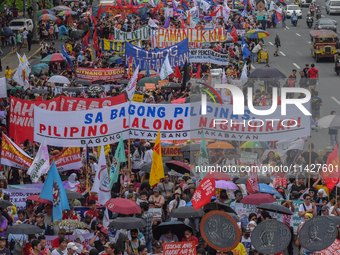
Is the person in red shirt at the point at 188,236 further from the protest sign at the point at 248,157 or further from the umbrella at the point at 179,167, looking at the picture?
the umbrella at the point at 179,167

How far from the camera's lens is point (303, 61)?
37.1m

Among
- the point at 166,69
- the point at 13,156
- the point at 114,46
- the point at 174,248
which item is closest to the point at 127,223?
the point at 174,248

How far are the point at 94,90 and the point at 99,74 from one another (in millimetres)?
2726

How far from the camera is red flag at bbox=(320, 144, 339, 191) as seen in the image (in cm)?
1354

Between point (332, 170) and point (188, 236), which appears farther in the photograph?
point (332, 170)

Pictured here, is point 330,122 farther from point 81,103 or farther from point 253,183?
A: point 81,103

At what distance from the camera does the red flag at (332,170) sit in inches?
533

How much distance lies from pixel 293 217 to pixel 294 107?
232 centimetres

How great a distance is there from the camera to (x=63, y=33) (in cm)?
4322

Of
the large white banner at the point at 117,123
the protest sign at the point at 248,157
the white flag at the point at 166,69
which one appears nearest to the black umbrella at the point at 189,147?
the large white banner at the point at 117,123

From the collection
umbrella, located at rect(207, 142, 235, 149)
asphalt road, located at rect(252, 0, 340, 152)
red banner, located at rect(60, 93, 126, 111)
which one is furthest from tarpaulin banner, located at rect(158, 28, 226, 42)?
umbrella, located at rect(207, 142, 235, 149)

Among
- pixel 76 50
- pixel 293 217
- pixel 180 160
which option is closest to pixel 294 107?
pixel 293 217

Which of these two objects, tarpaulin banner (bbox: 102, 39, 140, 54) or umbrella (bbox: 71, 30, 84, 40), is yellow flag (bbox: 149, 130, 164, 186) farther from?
umbrella (bbox: 71, 30, 84, 40)

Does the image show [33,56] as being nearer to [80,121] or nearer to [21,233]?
[80,121]
